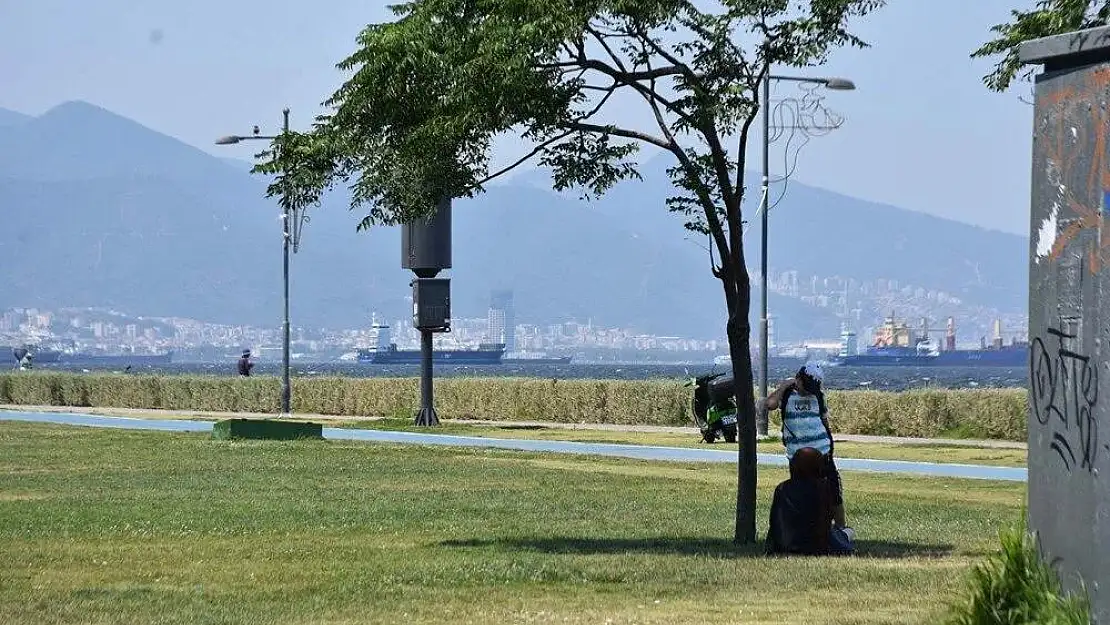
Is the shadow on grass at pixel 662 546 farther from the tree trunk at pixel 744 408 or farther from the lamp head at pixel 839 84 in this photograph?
the lamp head at pixel 839 84

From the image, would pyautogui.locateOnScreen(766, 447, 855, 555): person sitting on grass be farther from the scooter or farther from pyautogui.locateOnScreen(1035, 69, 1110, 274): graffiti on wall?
the scooter

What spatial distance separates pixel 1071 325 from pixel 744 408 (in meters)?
Answer: 6.80

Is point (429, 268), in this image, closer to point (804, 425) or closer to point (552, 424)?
point (552, 424)

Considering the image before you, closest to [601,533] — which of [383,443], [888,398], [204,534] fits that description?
[204,534]

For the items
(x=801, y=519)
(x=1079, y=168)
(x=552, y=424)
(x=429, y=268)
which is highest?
(x=429, y=268)

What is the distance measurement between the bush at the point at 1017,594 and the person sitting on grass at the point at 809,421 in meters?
5.65

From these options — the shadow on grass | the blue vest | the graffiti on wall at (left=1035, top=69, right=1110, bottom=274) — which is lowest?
the shadow on grass

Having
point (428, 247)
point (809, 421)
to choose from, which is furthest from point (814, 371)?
point (428, 247)

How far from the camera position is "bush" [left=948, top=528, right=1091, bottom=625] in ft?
26.1

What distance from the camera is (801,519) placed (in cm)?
1416

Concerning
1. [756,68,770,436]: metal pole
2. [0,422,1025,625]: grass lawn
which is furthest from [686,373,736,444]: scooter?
[0,422,1025,625]: grass lawn

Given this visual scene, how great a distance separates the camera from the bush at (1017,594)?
7945 millimetres

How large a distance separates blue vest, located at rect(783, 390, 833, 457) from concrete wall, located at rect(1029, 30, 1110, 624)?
20.5ft

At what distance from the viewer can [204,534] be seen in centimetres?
1570
